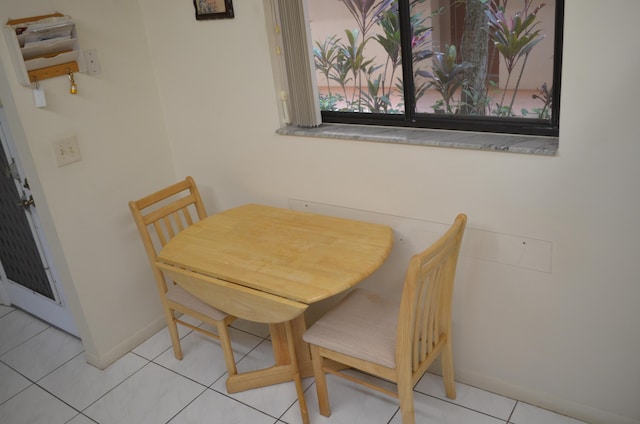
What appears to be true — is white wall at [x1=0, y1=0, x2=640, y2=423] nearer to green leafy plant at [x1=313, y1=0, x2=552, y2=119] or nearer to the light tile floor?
the light tile floor

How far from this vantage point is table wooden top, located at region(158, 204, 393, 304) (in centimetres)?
213

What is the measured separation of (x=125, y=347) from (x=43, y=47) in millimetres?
1572

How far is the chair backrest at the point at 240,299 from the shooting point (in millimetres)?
2088

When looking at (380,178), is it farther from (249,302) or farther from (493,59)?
(249,302)

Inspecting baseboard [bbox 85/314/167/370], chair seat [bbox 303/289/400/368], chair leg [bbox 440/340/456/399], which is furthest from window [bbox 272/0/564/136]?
baseboard [bbox 85/314/167/370]

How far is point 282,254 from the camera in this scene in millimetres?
2354

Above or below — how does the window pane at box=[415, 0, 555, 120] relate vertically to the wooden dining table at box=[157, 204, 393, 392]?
above

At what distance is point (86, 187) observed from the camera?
2809 mm

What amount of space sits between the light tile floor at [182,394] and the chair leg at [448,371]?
0.16ft

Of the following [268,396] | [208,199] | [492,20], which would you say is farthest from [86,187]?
[492,20]

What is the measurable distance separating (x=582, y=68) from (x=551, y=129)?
33 cm

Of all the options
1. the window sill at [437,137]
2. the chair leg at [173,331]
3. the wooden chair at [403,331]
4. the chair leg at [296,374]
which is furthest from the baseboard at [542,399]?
the chair leg at [173,331]

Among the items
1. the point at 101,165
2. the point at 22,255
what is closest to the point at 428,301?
the point at 101,165

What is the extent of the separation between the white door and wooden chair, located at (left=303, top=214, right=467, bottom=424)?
171 centimetres
